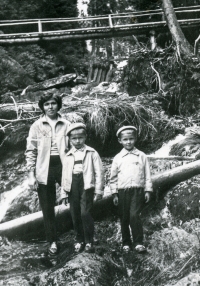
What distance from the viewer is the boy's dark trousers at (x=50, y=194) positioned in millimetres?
4402

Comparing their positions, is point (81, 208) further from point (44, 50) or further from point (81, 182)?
point (44, 50)

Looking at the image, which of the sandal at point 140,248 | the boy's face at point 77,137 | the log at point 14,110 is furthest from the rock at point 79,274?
the log at point 14,110

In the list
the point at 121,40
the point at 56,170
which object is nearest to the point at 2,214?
the point at 56,170

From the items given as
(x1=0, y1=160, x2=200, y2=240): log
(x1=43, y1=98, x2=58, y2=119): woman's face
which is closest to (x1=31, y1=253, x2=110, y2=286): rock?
(x1=0, y1=160, x2=200, y2=240): log

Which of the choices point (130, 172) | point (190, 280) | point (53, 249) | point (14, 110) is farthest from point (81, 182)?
point (14, 110)

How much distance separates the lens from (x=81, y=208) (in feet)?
13.8

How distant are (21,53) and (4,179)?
9.46 meters

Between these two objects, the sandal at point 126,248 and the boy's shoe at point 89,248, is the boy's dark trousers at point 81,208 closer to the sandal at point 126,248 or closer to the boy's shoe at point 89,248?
the boy's shoe at point 89,248

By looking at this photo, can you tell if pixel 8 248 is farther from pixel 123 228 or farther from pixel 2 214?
pixel 123 228

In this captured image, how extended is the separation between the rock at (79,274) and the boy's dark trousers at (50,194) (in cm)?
57

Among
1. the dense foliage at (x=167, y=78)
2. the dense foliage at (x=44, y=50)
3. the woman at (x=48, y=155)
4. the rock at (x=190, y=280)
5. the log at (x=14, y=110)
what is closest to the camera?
the rock at (x=190, y=280)

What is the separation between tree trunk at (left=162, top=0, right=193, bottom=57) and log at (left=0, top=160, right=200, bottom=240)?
5021 mm

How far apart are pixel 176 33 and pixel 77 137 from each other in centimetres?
722

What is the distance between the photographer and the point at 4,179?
702cm
